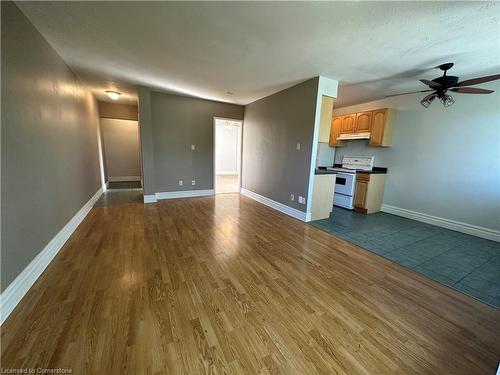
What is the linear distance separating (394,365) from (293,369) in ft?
2.10

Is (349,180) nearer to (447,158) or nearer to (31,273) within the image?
(447,158)

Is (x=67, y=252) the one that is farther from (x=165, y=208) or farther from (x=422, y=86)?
(x=422, y=86)

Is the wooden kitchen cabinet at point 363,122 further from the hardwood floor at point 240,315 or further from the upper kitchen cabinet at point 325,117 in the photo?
the hardwood floor at point 240,315

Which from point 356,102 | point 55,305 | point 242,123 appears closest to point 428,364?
point 55,305

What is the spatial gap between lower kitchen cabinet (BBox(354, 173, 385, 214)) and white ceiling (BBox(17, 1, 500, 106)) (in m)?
1.86

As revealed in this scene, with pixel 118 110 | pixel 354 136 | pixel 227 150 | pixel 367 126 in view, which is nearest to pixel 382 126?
pixel 367 126

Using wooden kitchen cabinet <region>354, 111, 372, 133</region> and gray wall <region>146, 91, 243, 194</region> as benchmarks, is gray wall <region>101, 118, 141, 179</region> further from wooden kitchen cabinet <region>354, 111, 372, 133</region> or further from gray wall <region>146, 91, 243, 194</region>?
wooden kitchen cabinet <region>354, 111, 372, 133</region>

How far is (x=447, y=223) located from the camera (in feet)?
11.8

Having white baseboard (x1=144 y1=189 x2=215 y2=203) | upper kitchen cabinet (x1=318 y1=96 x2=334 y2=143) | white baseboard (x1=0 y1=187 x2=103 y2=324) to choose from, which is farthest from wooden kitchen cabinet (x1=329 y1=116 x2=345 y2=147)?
white baseboard (x1=0 y1=187 x2=103 y2=324)

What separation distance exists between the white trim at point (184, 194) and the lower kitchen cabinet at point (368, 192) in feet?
12.3

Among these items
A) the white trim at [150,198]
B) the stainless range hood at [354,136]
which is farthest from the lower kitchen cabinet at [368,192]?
the white trim at [150,198]

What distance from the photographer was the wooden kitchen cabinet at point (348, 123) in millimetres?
4828

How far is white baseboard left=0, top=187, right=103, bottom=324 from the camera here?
4.79 feet

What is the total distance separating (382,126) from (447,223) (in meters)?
2.21
